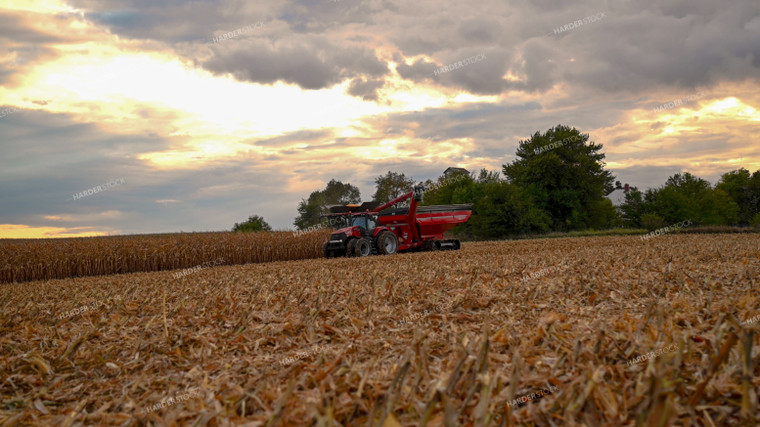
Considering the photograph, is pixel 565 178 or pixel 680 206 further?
pixel 680 206

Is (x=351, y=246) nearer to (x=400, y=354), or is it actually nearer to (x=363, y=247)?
(x=363, y=247)

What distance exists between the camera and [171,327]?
5.75 meters

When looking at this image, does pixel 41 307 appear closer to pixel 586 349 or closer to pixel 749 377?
pixel 586 349

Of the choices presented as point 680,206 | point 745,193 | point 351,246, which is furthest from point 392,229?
point 745,193

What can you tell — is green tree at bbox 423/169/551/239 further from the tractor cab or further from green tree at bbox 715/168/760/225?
green tree at bbox 715/168/760/225

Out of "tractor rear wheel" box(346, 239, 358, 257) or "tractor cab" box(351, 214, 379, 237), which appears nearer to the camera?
"tractor rear wheel" box(346, 239, 358, 257)

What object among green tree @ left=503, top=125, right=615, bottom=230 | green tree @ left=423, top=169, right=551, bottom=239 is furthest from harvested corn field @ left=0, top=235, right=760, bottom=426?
green tree @ left=503, top=125, right=615, bottom=230

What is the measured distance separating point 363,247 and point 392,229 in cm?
158

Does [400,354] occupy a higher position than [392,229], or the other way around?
[392,229]

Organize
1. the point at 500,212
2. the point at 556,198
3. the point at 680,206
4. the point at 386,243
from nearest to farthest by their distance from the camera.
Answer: the point at 386,243 < the point at 500,212 < the point at 556,198 < the point at 680,206

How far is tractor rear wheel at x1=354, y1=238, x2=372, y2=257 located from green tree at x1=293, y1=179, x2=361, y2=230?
1674 inches

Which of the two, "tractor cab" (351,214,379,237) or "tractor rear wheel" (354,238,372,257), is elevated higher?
"tractor cab" (351,214,379,237)

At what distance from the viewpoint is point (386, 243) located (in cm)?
1830

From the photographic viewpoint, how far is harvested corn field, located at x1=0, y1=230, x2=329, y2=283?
682 inches
